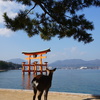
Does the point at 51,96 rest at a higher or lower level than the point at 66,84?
higher

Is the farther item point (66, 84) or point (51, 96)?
point (66, 84)

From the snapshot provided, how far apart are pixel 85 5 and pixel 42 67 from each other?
73.6ft

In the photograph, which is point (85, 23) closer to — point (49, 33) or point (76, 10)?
point (76, 10)

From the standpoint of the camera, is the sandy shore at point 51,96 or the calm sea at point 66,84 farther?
the calm sea at point 66,84

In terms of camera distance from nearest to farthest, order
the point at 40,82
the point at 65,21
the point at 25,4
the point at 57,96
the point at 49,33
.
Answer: the point at 40,82 → the point at 65,21 → the point at 25,4 → the point at 49,33 → the point at 57,96

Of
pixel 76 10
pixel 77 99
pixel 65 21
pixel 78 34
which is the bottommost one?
pixel 77 99

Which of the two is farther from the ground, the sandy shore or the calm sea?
the sandy shore

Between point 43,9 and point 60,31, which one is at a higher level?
point 43,9

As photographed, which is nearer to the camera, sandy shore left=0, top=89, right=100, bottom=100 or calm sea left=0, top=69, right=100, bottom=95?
sandy shore left=0, top=89, right=100, bottom=100

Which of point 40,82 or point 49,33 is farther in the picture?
point 49,33

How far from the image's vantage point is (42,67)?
26.6 meters

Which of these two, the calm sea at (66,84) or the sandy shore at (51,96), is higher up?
the sandy shore at (51,96)

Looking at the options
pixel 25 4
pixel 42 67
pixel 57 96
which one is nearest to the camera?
pixel 25 4

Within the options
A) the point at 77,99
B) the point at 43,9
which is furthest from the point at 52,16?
the point at 77,99
